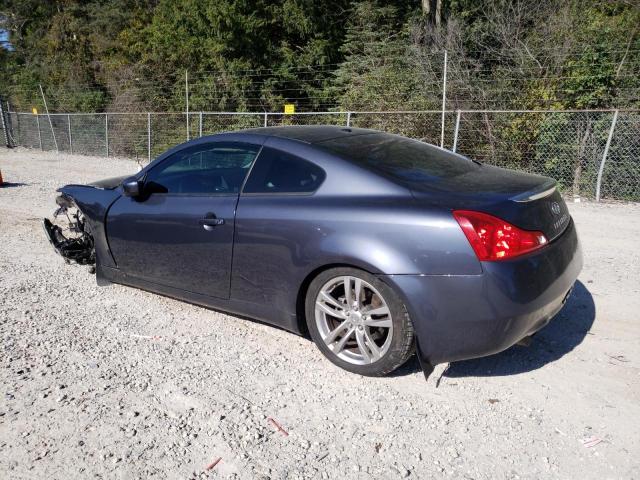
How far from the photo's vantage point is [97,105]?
85.9ft

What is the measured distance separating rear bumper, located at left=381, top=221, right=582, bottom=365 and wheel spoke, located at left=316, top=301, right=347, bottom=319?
43cm

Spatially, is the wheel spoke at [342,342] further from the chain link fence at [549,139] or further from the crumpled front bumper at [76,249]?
the chain link fence at [549,139]

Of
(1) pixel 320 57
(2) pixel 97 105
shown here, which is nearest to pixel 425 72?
(1) pixel 320 57

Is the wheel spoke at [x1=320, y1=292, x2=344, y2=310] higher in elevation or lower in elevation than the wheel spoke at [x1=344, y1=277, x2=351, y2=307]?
lower

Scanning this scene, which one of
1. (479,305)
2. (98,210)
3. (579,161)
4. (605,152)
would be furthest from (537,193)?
(579,161)

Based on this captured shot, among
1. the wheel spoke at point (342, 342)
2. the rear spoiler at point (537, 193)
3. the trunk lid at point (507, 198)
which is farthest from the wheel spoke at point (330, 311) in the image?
the rear spoiler at point (537, 193)

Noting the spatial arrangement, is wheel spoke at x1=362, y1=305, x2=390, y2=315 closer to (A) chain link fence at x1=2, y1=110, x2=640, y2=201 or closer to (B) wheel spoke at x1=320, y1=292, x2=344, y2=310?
(B) wheel spoke at x1=320, y1=292, x2=344, y2=310

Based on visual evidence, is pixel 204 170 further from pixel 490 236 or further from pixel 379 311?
pixel 490 236

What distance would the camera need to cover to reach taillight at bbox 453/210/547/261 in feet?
8.73

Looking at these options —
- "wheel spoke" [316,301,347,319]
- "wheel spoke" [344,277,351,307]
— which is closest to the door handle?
"wheel spoke" [316,301,347,319]

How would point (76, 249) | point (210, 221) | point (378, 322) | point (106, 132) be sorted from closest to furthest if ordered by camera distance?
point (378, 322)
point (210, 221)
point (76, 249)
point (106, 132)

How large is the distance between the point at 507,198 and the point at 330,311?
1218 millimetres

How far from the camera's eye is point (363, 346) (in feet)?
10.1

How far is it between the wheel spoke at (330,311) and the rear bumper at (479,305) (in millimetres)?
432
